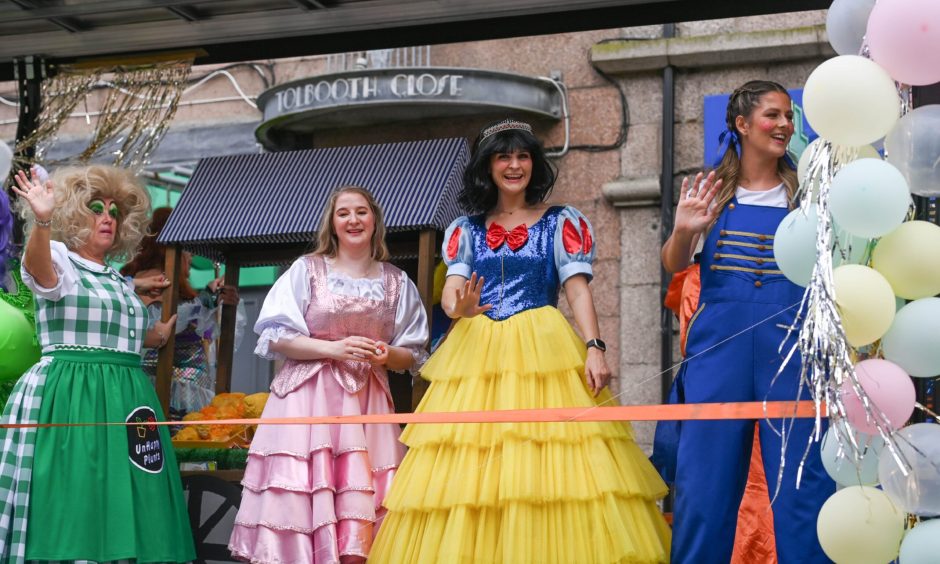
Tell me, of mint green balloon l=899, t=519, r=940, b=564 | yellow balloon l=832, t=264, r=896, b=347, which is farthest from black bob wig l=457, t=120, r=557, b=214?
mint green balloon l=899, t=519, r=940, b=564

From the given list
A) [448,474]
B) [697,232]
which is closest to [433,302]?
[448,474]

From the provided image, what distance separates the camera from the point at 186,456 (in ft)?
18.3

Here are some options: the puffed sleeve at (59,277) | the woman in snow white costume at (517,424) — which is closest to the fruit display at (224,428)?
the puffed sleeve at (59,277)

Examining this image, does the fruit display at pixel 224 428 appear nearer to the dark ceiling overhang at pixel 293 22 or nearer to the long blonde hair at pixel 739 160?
the dark ceiling overhang at pixel 293 22

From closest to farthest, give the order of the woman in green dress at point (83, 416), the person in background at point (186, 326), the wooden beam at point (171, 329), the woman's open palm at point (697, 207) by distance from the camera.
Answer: the woman's open palm at point (697, 207) → the woman in green dress at point (83, 416) → the wooden beam at point (171, 329) → the person in background at point (186, 326)

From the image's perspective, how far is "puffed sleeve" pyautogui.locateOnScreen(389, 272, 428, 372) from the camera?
4.85 m

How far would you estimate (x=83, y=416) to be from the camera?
14.9ft

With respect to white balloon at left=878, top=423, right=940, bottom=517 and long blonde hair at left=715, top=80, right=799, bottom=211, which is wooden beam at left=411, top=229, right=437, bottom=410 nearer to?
long blonde hair at left=715, top=80, right=799, bottom=211

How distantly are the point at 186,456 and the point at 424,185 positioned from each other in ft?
5.38

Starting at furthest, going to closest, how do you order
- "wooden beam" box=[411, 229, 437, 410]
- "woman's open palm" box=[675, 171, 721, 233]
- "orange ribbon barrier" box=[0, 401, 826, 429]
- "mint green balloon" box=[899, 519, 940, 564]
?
"wooden beam" box=[411, 229, 437, 410]
"woman's open palm" box=[675, 171, 721, 233]
"orange ribbon barrier" box=[0, 401, 826, 429]
"mint green balloon" box=[899, 519, 940, 564]

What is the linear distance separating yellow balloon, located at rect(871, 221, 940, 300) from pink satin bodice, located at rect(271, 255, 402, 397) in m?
2.10

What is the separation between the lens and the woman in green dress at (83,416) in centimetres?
441

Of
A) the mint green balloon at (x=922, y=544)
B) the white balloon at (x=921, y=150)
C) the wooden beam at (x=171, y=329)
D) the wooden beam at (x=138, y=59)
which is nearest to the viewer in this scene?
the mint green balloon at (x=922, y=544)

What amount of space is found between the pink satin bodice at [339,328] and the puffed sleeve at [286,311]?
40mm
